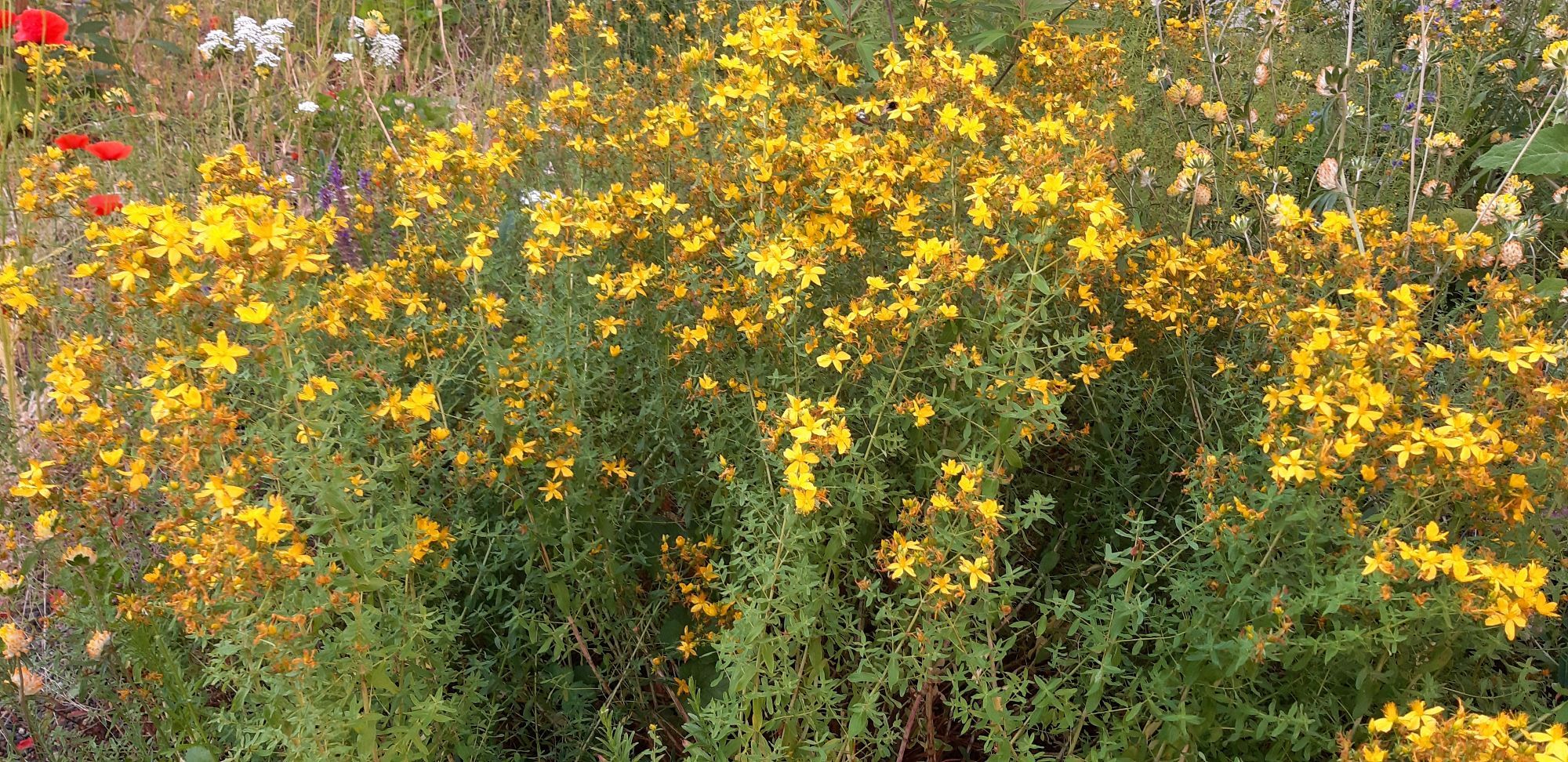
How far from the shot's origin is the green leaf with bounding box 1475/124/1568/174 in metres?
2.75

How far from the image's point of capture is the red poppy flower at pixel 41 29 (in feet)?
12.1

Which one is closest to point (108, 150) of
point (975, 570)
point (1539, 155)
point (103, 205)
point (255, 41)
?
point (103, 205)

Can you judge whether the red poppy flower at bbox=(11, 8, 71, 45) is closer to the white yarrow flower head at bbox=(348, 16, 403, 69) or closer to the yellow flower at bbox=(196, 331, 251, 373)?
the white yarrow flower head at bbox=(348, 16, 403, 69)

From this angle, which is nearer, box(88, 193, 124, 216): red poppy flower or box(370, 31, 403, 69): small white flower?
box(88, 193, 124, 216): red poppy flower

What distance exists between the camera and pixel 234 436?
1622 millimetres

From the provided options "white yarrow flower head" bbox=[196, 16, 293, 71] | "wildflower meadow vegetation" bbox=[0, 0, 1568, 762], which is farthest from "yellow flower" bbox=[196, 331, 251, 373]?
"white yarrow flower head" bbox=[196, 16, 293, 71]

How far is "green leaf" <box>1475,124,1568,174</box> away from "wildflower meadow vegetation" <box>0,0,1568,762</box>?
1 centimetres

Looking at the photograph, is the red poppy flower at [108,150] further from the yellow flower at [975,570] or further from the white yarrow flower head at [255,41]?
the yellow flower at [975,570]

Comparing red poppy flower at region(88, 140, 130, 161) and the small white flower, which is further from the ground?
the small white flower

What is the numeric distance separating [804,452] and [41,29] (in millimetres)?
3644

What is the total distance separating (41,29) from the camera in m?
3.70

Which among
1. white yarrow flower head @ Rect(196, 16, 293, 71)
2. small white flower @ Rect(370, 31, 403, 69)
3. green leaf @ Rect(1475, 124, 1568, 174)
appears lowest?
green leaf @ Rect(1475, 124, 1568, 174)

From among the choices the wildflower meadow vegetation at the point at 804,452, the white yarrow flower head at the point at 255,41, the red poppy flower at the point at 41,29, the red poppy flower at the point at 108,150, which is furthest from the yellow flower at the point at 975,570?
the red poppy flower at the point at 41,29

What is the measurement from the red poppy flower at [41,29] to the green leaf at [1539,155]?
15.3ft
